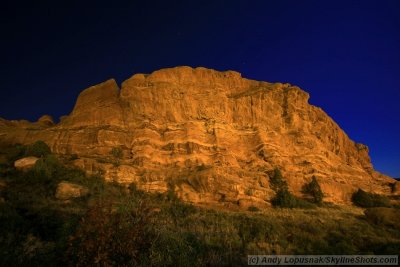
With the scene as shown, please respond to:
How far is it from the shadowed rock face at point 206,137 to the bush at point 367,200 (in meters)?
1.19

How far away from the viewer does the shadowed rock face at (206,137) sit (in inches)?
1265

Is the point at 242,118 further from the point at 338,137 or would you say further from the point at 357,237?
the point at 357,237

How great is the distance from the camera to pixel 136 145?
124 ft

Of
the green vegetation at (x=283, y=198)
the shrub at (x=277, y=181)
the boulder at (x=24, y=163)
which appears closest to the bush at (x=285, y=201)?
the green vegetation at (x=283, y=198)

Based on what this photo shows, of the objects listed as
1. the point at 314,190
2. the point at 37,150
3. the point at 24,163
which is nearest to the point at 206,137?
the point at 314,190

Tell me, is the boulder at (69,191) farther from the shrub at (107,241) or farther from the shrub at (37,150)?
the shrub at (107,241)

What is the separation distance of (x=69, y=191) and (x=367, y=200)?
36810mm

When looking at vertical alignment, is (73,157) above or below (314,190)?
above

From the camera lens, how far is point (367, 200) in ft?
122

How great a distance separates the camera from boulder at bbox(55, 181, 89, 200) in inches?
891

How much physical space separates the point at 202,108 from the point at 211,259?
3731 centimetres

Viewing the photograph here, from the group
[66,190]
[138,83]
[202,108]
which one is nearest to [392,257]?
[66,190]

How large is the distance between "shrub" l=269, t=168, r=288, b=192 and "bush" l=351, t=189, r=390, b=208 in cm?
1123

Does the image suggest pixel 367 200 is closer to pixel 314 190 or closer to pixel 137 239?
pixel 314 190
